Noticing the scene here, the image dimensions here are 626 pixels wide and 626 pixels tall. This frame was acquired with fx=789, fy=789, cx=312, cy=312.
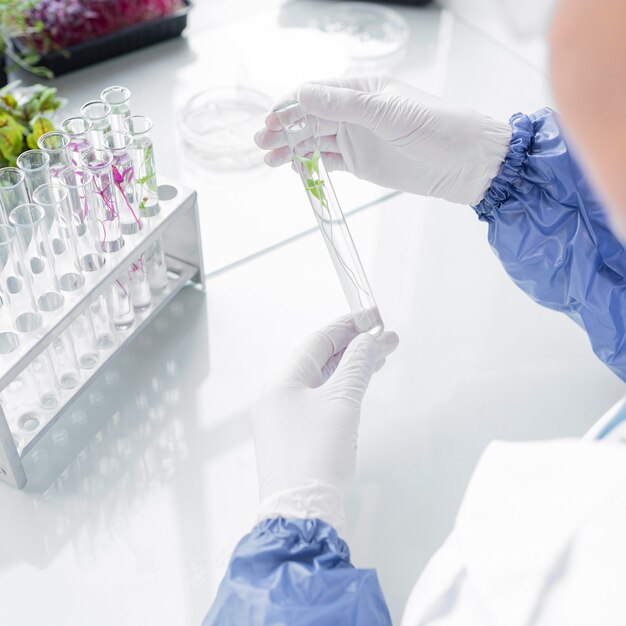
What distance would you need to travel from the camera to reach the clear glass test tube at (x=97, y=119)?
1.19m

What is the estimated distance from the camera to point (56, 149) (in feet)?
3.90

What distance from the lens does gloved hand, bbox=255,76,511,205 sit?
1.28 m

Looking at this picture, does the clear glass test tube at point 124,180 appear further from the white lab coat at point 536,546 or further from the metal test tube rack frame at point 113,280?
the white lab coat at point 536,546

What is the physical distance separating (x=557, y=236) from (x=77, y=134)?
78 cm

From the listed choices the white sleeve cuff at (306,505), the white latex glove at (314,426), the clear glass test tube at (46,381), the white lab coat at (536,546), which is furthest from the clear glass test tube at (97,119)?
the white lab coat at (536,546)

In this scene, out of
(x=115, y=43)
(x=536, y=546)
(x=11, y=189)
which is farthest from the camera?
(x=115, y=43)

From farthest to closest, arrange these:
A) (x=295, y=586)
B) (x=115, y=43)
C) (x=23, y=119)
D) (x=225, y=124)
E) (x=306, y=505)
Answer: (x=115, y=43) < (x=225, y=124) < (x=23, y=119) < (x=306, y=505) < (x=295, y=586)

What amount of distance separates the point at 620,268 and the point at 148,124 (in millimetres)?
783

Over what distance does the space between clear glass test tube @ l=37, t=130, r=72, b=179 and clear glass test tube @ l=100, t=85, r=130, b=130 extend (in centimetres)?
9

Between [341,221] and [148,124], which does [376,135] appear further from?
[148,124]

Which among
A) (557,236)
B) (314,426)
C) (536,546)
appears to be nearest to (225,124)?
(557,236)

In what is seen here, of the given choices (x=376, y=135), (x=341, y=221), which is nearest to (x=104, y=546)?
(x=341, y=221)

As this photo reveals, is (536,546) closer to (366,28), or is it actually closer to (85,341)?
(85,341)

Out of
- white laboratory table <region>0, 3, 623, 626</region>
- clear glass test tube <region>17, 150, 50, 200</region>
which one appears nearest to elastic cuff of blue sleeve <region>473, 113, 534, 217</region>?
white laboratory table <region>0, 3, 623, 626</region>
